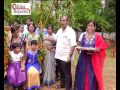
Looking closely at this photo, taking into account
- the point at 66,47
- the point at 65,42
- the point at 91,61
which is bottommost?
the point at 91,61

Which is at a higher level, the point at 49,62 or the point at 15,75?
the point at 49,62

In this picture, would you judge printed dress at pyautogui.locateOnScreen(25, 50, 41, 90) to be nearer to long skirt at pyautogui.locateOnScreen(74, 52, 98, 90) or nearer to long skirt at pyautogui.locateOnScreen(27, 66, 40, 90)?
long skirt at pyautogui.locateOnScreen(27, 66, 40, 90)

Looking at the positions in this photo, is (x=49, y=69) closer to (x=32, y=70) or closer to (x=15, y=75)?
(x=32, y=70)

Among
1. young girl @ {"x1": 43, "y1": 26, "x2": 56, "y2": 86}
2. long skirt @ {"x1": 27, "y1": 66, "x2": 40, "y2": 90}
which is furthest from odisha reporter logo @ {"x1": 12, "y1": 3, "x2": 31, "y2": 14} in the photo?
long skirt @ {"x1": 27, "y1": 66, "x2": 40, "y2": 90}

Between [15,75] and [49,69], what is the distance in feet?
4.05

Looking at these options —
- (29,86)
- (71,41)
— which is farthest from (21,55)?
(71,41)

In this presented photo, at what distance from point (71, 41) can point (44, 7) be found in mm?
2634

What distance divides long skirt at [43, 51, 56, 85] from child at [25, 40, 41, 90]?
0.65 meters

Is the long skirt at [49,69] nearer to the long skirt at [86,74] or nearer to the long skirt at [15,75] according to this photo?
the long skirt at [15,75]

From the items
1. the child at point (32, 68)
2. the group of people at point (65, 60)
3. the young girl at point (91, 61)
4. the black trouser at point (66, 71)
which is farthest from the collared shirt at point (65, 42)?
the child at point (32, 68)

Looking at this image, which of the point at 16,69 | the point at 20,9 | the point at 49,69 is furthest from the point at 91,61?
the point at 20,9

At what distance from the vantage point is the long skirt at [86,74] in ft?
25.0

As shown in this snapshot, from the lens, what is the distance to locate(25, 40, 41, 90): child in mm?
7969

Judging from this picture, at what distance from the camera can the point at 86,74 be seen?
7656mm
